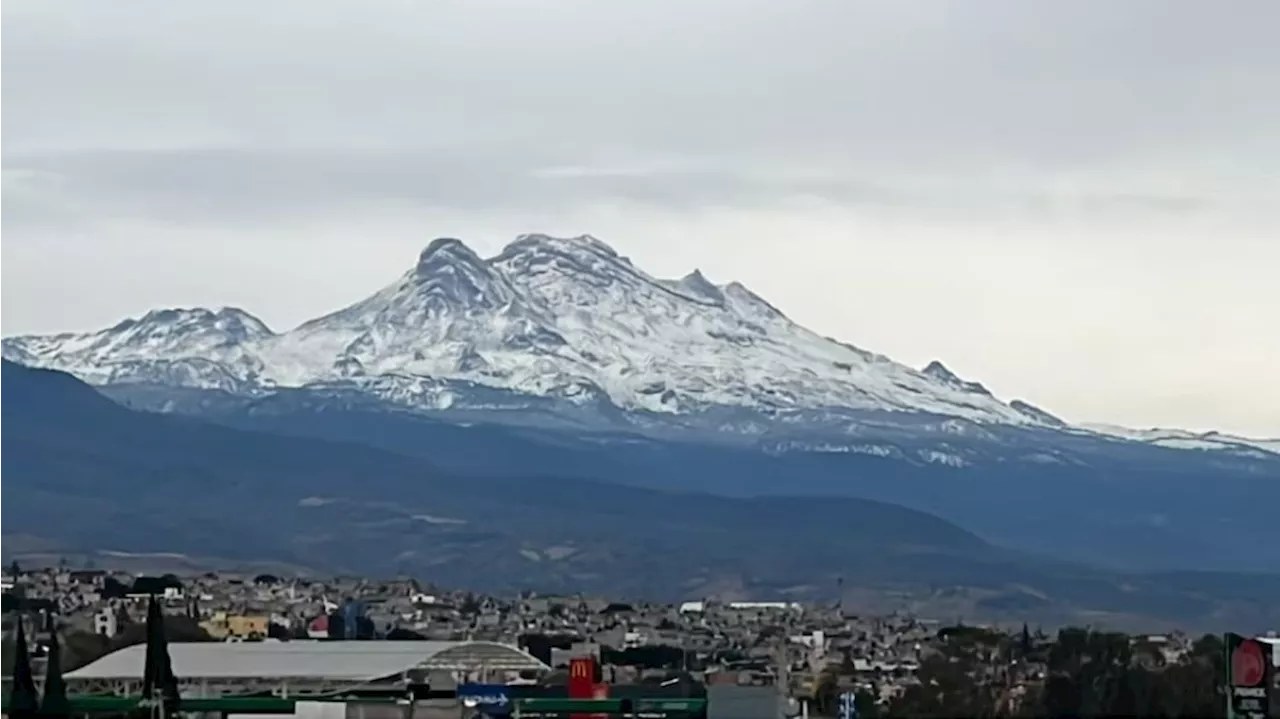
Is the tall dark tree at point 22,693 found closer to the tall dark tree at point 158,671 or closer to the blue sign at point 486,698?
the tall dark tree at point 158,671

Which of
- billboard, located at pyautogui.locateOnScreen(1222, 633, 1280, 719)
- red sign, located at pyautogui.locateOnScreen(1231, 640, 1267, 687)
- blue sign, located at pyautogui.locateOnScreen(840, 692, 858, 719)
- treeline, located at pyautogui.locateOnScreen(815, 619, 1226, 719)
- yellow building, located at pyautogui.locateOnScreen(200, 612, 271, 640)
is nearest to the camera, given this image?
billboard, located at pyautogui.locateOnScreen(1222, 633, 1280, 719)

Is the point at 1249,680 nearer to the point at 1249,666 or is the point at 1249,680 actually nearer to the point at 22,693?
the point at 1249,666

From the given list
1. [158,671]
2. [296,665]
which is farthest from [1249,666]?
[296,665]

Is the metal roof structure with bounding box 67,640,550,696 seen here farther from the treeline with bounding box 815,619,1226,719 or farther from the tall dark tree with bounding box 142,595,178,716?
the tall dark tree with bounding box 142,595,178,716

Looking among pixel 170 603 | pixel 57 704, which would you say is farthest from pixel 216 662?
pixel 170 603

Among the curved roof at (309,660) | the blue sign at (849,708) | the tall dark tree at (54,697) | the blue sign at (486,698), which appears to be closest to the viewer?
the tall dark tree at (54,697)

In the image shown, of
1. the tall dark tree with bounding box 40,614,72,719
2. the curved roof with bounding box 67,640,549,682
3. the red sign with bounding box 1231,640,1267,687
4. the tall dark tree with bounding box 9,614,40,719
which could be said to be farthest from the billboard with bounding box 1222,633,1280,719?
the curved roof with bounding box 67,640,549,682

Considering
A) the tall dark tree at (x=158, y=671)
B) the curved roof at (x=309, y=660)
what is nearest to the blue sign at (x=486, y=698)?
the curved roof at (x=309, y=660)

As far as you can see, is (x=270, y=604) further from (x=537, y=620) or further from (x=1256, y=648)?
(x=1256, y=648)
